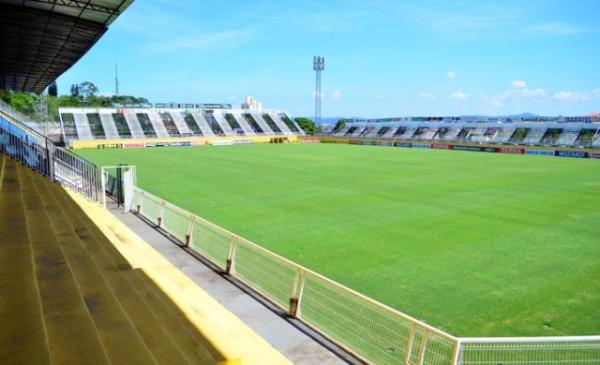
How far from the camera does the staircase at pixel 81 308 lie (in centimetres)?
357

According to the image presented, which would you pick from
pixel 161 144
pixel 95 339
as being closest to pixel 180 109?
pixel 161 144

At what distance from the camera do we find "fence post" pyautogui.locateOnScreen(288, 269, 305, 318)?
6.62m

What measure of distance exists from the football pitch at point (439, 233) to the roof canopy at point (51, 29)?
668 centimetres

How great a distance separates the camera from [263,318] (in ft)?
22.0

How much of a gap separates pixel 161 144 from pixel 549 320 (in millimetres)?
51215

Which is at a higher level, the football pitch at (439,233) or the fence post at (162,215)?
the fence post at (162,215)

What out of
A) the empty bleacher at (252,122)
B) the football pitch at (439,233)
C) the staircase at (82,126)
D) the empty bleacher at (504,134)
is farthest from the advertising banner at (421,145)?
the staircase at (82,126)

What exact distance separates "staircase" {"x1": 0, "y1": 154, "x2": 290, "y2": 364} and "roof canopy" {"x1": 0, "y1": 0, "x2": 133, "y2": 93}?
653 cm

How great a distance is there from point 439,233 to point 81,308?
10668 millimetres

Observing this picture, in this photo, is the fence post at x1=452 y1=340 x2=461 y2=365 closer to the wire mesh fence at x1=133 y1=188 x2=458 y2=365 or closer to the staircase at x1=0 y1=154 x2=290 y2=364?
the wire mesh fence at x1=133 y1=188 x2=458 y2=365

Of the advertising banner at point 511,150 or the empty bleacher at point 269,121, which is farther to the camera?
the empty bleacher at point 269,121

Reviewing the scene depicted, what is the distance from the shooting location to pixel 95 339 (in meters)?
3.76

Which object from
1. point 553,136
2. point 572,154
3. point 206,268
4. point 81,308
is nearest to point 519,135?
point 553,136

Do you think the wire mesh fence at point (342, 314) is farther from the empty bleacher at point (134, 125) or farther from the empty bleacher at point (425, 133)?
the empty bleacher at point (425, 133)
